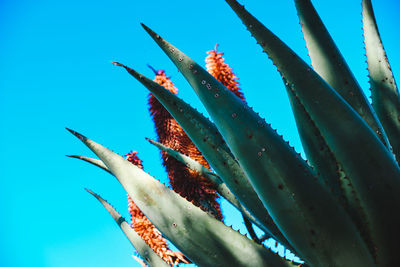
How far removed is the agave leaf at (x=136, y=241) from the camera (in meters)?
1.43

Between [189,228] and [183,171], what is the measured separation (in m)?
1.94

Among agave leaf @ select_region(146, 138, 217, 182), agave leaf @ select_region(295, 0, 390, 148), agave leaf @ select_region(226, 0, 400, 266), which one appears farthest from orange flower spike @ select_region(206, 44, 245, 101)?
agave leaf @ select_region(226, 0, 400, 266)

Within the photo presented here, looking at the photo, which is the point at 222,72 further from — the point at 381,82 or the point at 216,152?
the point at 216,152

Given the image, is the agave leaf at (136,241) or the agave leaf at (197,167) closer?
the agave leaf at (136,241)

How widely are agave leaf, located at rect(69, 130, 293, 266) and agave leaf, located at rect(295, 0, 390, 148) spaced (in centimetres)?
69

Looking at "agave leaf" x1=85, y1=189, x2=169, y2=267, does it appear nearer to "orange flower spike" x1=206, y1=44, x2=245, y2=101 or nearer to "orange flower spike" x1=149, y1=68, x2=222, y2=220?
"orange flower spike" x1=149, y1=68, x2=222, y2=220

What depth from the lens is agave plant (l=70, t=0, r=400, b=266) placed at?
2.72ft

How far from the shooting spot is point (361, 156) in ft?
2.81

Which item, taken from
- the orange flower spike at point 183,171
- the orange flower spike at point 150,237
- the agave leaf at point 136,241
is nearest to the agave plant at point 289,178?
the agave leaf at point 136,241

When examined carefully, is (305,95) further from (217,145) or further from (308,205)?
(217,145)

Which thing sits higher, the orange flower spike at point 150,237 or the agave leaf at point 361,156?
the orange flower spike at point 150,237

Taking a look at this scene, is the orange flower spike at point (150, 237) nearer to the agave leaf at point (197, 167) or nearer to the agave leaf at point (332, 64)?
the agave leaf at point (197, 167)

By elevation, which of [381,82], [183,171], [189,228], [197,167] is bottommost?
[189,228]

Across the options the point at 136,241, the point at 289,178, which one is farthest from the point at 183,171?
the point at 289,178
